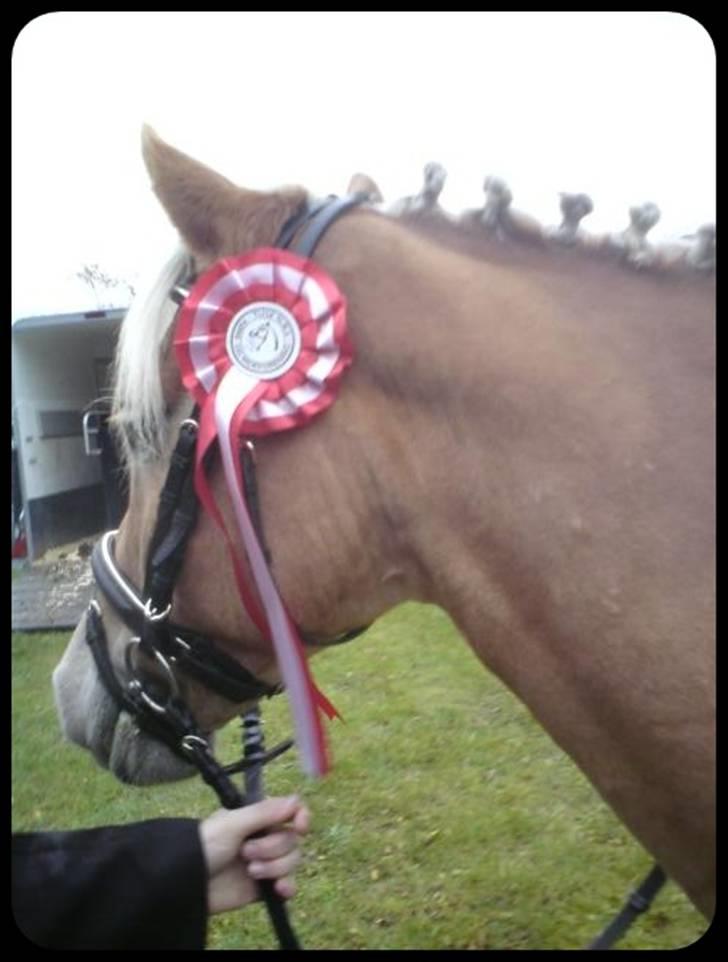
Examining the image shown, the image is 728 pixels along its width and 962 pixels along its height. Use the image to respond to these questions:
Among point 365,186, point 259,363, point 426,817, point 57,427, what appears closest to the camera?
point 259,363

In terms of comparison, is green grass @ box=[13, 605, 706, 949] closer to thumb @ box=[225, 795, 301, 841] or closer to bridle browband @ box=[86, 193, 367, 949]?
bridle browband @ box=[86, 193, 367, 949]

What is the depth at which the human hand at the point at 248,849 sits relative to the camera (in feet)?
4.91

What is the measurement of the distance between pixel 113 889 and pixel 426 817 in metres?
2.87

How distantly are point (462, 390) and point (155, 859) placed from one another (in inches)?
39.3

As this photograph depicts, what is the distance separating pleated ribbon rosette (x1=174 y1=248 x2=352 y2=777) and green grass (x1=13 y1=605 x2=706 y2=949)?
2164 millimetres

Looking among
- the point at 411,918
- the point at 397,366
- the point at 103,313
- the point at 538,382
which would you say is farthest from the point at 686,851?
the point at 103,313

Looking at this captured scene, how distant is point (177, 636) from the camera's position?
1.74 meters

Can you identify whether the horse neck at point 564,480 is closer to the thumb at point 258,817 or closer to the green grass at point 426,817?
the thumb at point 258,817

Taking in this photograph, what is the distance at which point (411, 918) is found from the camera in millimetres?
3336

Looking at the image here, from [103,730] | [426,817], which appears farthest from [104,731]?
[426,817]

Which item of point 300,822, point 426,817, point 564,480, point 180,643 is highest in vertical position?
point 564,480

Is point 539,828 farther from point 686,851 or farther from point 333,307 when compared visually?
point 333,307

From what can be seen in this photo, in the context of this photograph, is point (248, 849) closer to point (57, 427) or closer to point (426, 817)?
point (426, 817)

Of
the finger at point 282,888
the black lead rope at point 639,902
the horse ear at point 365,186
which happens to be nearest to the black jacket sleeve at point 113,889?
the finger at point 282,888
